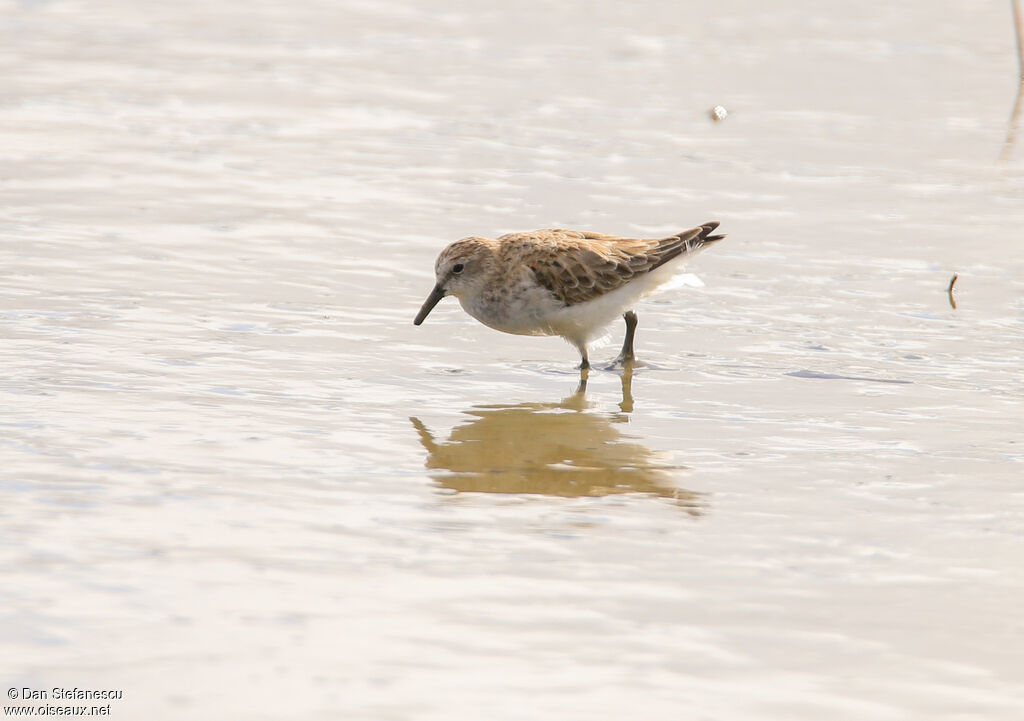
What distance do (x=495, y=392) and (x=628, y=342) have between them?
4.09ft

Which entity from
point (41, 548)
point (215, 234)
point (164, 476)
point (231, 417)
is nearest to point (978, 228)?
point (215, 234)

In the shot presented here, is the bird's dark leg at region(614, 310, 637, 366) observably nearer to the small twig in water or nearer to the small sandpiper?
the small sandpiper

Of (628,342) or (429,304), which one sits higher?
(429,304)

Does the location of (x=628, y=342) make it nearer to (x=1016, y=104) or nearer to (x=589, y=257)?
(x=589, y=257)

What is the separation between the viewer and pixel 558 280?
8992 mm

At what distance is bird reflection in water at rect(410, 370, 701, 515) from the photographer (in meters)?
6.62

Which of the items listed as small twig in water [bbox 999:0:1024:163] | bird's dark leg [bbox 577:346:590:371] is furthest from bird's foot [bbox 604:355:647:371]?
small twig in water [bbox 999:0:1024:163]

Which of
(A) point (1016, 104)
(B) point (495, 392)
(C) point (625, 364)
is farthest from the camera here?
(A) point (1016, 104)

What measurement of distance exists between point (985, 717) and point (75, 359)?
5.29 m

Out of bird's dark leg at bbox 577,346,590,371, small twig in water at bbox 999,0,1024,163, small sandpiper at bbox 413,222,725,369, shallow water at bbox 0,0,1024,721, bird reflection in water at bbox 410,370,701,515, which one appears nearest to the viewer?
shallow water at bbox 0,0,1024,721

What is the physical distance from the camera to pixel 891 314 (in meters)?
9.62

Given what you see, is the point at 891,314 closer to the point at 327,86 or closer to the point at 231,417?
the point at 231,417

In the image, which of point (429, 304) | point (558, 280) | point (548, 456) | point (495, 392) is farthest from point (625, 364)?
point (548, 456)

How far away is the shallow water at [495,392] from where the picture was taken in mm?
4816
